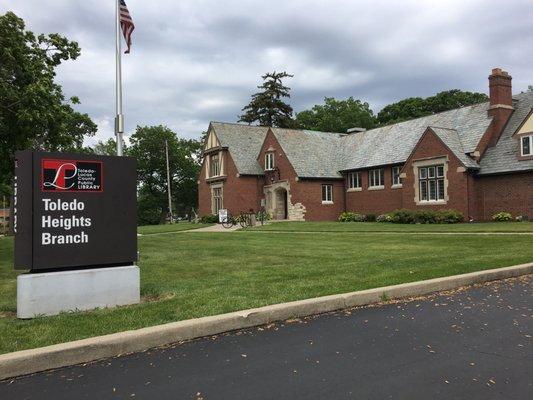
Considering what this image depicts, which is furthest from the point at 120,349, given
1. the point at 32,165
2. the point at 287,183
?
the point at 287,183

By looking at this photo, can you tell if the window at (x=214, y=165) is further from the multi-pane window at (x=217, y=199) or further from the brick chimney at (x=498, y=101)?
the brick chimney at (x=498, y=101)

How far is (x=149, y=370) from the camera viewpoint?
15.9 feet

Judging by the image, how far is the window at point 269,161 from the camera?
41.1 meters

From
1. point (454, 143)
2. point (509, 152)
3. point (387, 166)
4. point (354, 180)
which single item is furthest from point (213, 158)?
point (509, 152)

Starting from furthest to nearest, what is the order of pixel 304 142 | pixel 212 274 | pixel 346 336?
pixel 304 142, pixel 212 274, pixel 346 336

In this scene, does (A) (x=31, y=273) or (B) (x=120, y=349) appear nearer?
(B) (x=120, y=349)

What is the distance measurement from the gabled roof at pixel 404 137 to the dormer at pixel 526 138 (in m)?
→ 2.46

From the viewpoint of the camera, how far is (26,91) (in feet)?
48.4

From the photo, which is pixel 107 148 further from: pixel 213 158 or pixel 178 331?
pixel 178 331

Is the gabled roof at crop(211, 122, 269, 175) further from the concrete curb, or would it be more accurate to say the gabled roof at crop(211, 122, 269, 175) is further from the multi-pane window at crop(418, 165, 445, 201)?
the concrete curb

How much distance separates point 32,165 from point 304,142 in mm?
Answer: 35636

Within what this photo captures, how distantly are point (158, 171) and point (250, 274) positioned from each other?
62030 mm

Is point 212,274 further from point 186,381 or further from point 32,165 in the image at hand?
point 186,381

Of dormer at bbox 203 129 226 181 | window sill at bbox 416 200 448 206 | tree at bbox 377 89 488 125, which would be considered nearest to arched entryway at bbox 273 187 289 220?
dormer at bbox 203 129 226 181
